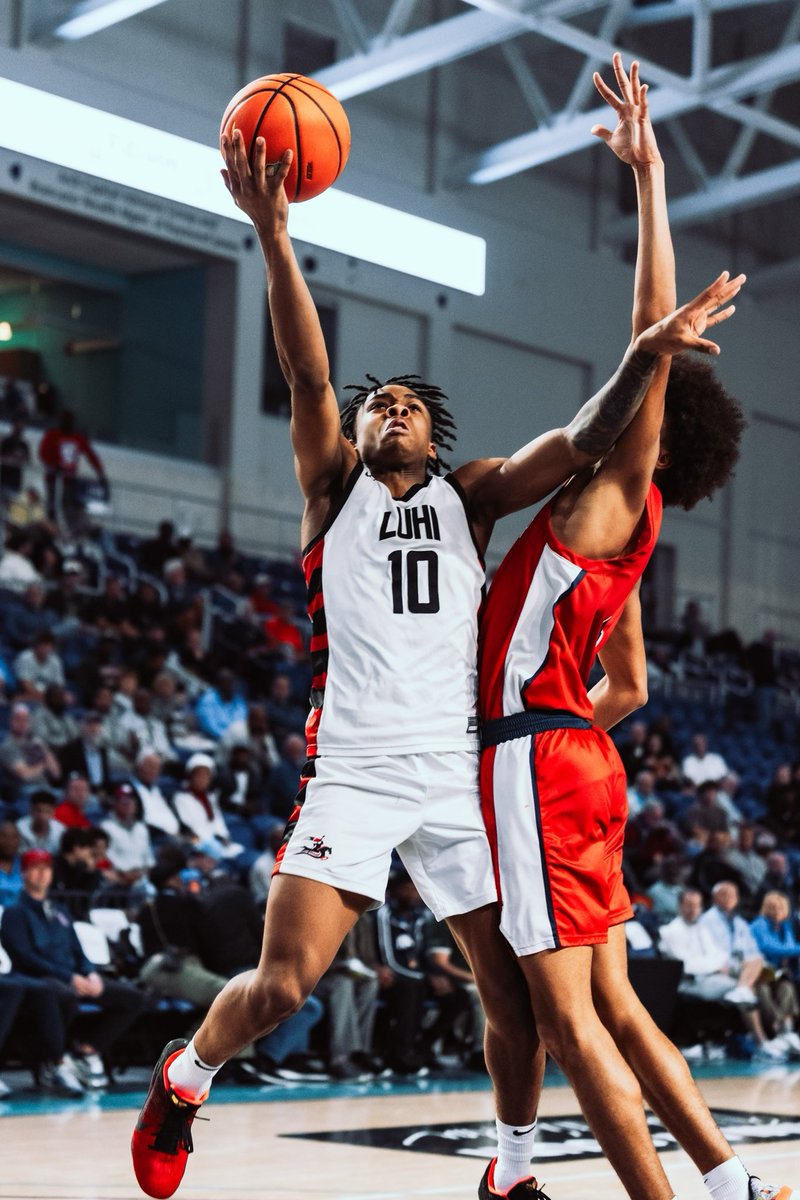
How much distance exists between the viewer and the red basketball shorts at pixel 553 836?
3.79 meters

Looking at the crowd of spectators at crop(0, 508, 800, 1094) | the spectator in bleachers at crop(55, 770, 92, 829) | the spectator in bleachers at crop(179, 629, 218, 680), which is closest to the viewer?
the crowd of spectators at crop(0, 508, 800, 1094)

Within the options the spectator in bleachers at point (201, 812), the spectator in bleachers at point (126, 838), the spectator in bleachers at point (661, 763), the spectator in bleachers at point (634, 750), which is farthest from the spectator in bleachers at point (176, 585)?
the spectator in bleachers at point (126, 838)

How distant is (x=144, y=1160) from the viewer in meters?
4.07

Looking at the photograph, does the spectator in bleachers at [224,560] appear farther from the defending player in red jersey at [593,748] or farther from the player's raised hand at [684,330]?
the player's raised hand at [684,330]

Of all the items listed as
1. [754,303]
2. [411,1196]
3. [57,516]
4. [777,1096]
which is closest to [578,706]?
[411,1196]

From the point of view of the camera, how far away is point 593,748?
3.97 meters

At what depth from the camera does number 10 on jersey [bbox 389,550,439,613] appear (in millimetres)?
3971

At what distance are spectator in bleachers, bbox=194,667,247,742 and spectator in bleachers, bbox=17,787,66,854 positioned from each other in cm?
353

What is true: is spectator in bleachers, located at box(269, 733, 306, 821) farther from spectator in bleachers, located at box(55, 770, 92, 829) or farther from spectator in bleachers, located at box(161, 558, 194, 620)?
spectator in bleachers, located at box(161, 558, 194, 620)

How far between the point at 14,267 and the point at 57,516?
4.46 meters

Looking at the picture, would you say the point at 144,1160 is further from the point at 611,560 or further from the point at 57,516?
the point at 57,516

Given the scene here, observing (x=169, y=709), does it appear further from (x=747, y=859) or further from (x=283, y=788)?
(x=747, y=859)

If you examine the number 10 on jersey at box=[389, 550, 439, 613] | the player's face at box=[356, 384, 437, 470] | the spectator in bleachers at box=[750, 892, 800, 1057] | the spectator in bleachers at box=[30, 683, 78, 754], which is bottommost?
the spectator in bleachers at box=[750, 892, 800, 1057]

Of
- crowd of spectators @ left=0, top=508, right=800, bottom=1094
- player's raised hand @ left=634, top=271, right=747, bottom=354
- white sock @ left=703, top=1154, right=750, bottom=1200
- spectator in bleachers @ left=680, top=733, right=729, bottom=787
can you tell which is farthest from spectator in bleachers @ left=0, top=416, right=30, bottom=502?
white sock @ left=703, top=1154, right=750, bottom=1200
